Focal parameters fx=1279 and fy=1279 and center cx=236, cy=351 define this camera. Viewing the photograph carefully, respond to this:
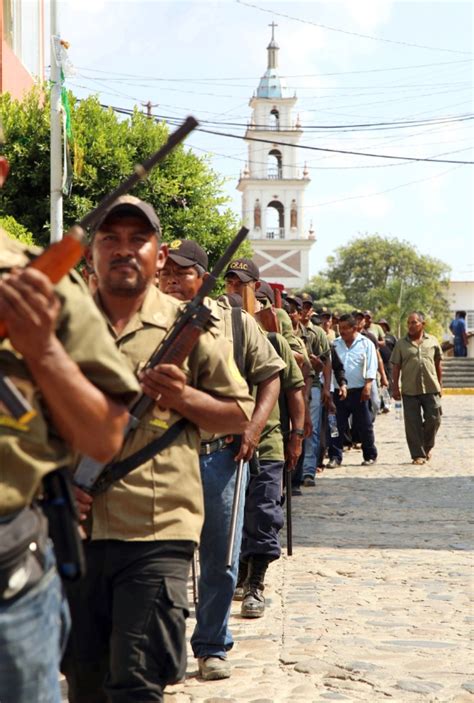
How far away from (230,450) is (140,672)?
202 centimetres

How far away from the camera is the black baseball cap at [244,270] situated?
7.23 metres

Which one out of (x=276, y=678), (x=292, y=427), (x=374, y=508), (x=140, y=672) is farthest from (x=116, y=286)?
(x=374, y=508)

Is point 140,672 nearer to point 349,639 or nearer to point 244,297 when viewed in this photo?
point 349,639

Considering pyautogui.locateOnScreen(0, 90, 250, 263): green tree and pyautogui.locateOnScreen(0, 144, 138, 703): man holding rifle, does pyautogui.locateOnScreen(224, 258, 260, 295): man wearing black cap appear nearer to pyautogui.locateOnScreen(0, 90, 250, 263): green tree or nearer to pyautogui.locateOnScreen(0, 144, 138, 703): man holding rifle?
pyautogui.locateOnScreen(0, 144, 138, 703): man holding rifle

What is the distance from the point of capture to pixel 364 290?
90.8 m

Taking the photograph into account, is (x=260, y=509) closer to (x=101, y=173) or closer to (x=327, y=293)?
(x=101, y=173)

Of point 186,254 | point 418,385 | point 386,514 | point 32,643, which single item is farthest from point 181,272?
point 418,385

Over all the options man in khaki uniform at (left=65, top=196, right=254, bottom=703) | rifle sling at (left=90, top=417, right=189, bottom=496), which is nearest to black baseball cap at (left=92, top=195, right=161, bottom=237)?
man in khaki uniform at (left=65, top=196, right=254, bottom=703)

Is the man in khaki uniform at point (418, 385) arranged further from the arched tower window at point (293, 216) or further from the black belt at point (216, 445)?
the arched tower window at point (293, 216)

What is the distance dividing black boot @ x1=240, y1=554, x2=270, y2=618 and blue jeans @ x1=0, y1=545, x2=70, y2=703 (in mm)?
4431

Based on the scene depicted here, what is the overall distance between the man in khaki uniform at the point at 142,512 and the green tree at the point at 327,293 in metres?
78.2

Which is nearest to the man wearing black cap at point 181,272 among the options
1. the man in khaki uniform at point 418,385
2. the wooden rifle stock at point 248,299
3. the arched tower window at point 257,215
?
the wooden rifle stock at point 248,299

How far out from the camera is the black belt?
18.4 feet

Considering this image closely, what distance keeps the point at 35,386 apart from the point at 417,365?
13987 millimetres
